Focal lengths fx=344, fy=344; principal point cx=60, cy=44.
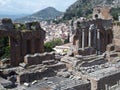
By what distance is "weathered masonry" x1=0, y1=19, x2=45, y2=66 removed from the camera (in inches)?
1128

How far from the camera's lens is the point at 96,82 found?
22078mm

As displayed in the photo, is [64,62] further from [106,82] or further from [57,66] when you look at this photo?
[106,82]

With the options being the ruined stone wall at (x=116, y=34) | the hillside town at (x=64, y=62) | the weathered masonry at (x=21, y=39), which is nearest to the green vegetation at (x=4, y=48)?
the hillside town at (x=64, y=62)

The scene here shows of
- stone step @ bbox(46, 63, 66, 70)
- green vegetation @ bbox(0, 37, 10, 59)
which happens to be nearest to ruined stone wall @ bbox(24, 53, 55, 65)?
stone step @ bbox(46, 63, 66, 70)

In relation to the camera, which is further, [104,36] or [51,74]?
[104,36]

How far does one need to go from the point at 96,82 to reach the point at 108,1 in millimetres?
151003

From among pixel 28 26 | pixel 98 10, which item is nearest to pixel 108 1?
pixel 98 10

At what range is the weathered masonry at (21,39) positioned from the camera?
2865 cm

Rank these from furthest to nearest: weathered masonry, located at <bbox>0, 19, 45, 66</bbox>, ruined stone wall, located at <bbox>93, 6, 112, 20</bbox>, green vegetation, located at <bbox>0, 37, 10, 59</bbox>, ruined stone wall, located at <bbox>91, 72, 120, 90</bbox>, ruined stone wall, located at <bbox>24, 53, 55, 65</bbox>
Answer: ruined stone wall, located at <bbox>93, 6, 112, 20</bbox> → green vegetation, located at <bbox>0, 37, 10, 59</bbox> → weathered masonry, located at <bbox>0, 19, 45, 66</bbox> → ruined stone wall, located at <bbox>24, 53, 55, 65</bbox> → ruined stone wall, located at <bbox>91, 72, 120, 90</bbox>

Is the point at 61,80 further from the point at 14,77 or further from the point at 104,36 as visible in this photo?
the point at 104,36

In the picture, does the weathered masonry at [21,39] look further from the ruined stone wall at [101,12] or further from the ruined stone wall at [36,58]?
the ruined stone wall at [101,12]

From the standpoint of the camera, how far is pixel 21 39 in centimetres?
3016

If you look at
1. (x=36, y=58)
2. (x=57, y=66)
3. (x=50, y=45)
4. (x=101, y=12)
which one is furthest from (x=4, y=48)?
(x=57, y=66)

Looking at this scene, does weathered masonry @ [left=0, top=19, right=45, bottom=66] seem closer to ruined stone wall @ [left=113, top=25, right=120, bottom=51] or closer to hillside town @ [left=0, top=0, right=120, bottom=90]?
hillside town @ [left=0, top=0, right=120, bottom=90]
